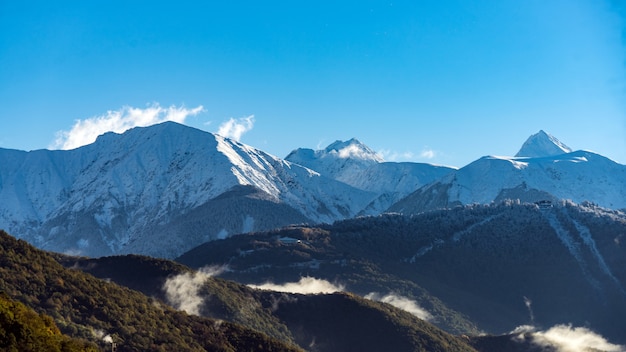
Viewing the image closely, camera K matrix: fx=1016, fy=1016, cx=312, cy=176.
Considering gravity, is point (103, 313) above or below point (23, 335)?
above

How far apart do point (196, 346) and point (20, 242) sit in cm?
3279

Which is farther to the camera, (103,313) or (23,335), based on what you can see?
(103,313)

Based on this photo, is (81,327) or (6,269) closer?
(81,327)

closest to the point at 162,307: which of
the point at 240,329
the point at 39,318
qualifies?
the point at 240,329

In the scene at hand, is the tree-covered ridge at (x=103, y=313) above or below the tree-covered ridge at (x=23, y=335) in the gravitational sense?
above

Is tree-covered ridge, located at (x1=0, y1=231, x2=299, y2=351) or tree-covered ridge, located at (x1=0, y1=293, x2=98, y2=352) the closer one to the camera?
tree-covered ridge, located at (x1=0, y1=293, x2=98, y2=352)

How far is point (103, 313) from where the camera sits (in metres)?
144

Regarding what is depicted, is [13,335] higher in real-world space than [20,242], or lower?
lower

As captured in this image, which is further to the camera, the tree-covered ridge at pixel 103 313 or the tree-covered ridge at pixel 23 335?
the tree-covered ridge at pixel 103 313

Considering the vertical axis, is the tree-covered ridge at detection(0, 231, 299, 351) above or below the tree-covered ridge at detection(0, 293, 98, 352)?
above

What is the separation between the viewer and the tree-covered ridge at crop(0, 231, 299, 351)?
457ft

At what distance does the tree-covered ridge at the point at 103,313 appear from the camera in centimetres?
13938

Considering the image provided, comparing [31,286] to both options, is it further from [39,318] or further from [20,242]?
[39,318]

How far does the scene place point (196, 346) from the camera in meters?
148
